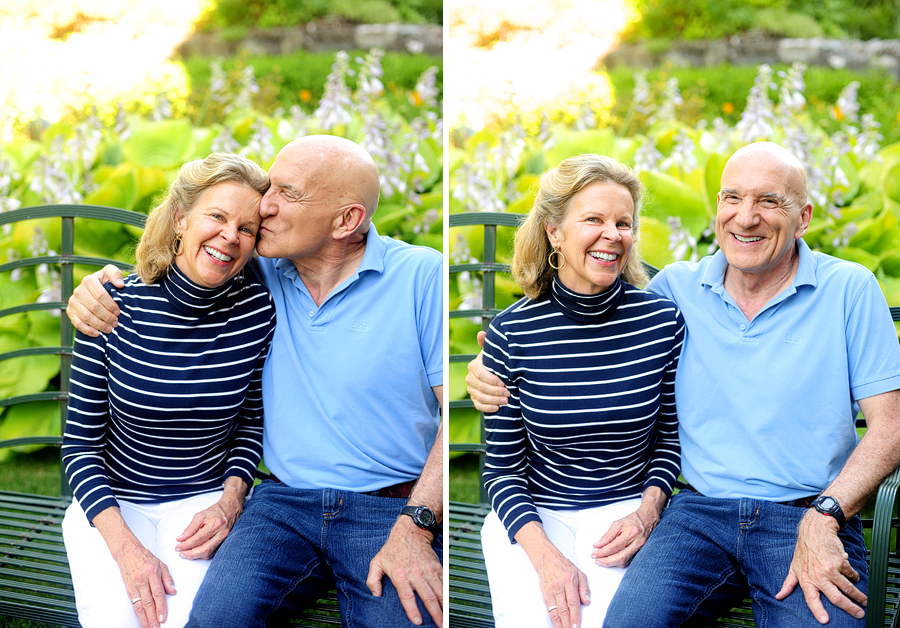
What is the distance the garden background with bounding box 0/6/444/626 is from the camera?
334 cm

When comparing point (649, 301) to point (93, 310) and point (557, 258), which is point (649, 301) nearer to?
point (557, 258)

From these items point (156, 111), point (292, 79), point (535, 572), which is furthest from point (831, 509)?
point (292, 79)

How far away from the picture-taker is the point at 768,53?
20.4 ft

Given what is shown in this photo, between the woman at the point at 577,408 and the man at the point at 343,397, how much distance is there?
0.22 meters

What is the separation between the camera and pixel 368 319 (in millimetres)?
2258

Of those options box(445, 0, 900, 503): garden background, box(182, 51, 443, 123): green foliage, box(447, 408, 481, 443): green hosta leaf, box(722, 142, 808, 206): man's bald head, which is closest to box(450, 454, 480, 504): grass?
box(445, 0, 900, 503): garden background

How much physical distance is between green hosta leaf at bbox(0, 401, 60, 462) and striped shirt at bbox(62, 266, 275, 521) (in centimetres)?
125

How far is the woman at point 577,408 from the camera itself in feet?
6.79

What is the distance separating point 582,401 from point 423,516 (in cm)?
54

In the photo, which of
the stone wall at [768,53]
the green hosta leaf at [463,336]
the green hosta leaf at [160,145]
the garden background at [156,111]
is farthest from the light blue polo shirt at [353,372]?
the stone wall at [768,53]

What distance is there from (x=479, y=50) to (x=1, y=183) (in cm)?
311

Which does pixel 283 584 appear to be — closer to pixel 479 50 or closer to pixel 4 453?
pixel 4 453

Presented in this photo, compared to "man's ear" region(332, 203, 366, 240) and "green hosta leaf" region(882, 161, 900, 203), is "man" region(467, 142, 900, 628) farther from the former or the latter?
"green hosta leaf" region(882, 161, 900, 203)

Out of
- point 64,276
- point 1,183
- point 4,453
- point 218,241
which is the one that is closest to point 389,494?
point 218,241
